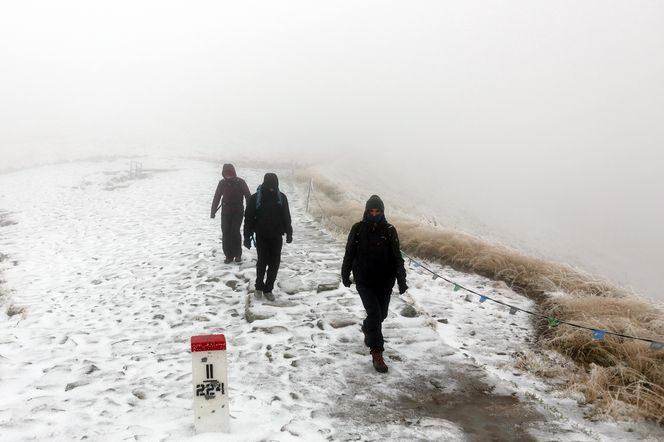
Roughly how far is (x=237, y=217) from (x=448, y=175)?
1860 inches

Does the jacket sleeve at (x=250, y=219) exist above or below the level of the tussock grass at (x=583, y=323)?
above

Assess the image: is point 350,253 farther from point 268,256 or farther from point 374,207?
point 268,256

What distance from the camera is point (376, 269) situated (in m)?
5.25

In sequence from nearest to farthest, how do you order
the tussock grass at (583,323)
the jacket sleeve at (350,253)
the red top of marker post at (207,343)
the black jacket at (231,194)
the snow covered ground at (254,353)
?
1. the red top of marker post at (207,343)
2. the snow covered ground at (254,353)
3. the tussock grass at (583,323)
4. the jacket sleeve at (350,253)
5. the black jacket at (231,194)

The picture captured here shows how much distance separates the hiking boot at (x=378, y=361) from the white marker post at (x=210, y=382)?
2071mm

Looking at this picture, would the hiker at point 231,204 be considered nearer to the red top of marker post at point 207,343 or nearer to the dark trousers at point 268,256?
the dark trousers at point 268,256

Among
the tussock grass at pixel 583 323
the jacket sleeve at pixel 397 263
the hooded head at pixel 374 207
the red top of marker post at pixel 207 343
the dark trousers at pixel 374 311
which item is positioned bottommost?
the tussock grass at pixel 583 323

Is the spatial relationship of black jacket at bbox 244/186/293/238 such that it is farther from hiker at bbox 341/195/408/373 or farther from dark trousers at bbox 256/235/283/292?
hiker at bbox 341/195/408/373

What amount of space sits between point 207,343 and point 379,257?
2428 millimetres

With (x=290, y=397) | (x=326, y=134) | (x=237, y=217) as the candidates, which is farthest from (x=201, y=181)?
(x=326, y=134)

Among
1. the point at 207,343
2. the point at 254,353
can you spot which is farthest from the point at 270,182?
the point at 207,343

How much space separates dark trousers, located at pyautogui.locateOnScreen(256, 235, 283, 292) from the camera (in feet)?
23.3

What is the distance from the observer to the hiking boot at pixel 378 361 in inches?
204

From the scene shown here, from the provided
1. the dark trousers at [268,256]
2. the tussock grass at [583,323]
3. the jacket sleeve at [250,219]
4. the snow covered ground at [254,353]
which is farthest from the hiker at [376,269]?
the jacket sleeve at [250,219]
